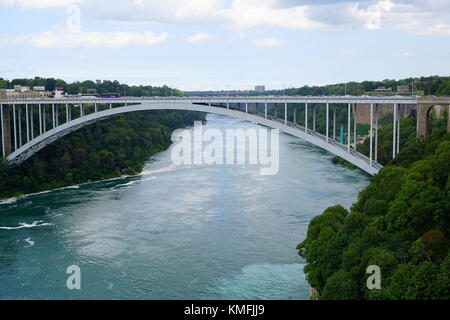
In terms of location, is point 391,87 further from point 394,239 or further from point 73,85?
point 394,239

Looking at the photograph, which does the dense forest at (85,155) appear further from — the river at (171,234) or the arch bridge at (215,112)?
the river at (171,234)

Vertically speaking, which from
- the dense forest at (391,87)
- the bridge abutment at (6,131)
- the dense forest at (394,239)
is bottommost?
the dense forest at (394,239)

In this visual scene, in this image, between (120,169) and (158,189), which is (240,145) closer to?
(120,169)

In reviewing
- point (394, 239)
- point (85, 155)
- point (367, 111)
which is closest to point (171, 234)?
point (394, 239)

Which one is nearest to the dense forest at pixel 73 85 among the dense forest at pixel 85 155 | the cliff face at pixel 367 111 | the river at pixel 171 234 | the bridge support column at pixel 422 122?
the dense forest at pixel 85 155

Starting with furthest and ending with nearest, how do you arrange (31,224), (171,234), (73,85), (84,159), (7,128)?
(73,85) < (84,159) < (7,128) < (31,224) < (171,234)
